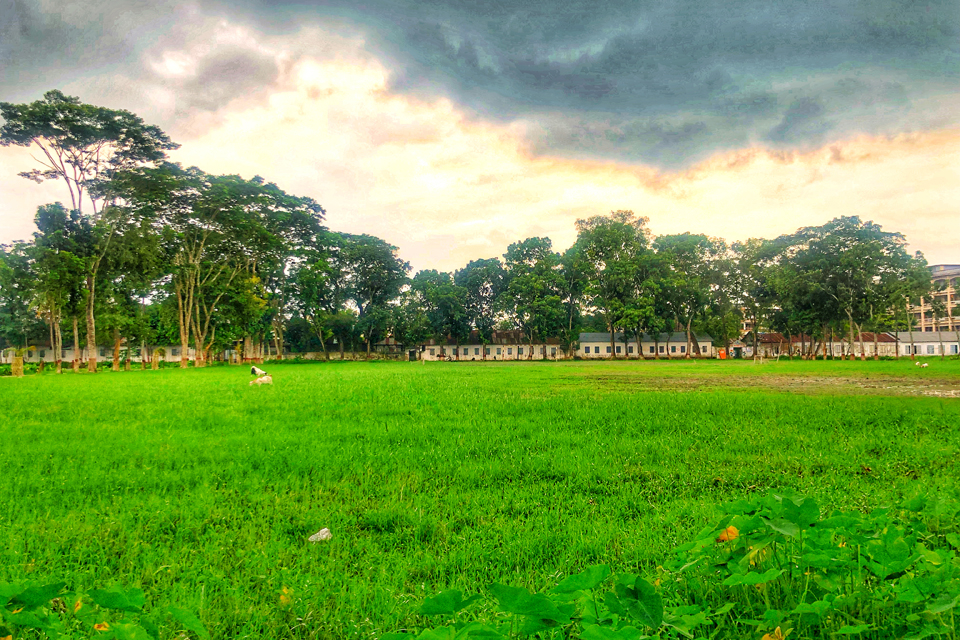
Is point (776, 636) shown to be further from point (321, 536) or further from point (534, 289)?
point (534, 289)

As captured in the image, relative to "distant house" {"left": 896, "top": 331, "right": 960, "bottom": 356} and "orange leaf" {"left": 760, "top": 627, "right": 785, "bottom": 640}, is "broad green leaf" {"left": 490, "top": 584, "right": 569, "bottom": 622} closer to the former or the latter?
"orange leaf" {"left": 760, "top": 627, "right": 785, "bottom": 640}

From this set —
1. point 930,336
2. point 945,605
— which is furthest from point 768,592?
point 930,336

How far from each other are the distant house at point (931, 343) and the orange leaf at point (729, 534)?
103m

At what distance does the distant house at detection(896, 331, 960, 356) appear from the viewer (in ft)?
259

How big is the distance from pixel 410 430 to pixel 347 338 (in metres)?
62.6

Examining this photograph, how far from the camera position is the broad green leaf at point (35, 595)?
3.94 feet

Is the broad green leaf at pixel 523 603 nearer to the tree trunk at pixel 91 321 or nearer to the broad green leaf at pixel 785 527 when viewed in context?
the broad green leaf at pixel 785 527

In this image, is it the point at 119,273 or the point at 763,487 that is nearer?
the point at 763,487

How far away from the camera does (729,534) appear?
1.73 meters

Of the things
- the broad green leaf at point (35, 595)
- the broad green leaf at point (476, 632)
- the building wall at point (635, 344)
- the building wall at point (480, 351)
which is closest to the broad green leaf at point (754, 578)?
the broad green leaf at point (476, 632)

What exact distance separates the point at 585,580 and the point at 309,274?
4452 centimetres

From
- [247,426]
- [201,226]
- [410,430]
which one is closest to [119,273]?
[201,226]

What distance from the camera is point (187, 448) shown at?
536 centimetres

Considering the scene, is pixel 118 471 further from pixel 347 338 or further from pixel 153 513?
pixel 347 338
